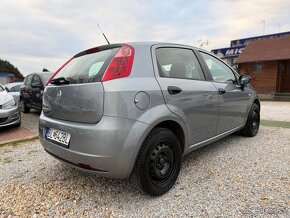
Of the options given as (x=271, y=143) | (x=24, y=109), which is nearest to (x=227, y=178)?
(x=271, y=143)

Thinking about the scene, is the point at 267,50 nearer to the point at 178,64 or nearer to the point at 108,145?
the point at 178,64

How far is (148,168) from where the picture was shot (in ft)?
8.15

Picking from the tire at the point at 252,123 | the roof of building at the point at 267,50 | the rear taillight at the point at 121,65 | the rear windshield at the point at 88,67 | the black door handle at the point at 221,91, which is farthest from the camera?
the roof of building at the point at 267,50

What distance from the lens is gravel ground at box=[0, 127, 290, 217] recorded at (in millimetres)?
2396

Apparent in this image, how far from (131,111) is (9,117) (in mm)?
4757

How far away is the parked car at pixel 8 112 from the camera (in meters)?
5.81

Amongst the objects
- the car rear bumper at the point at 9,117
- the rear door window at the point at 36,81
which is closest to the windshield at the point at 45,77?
the rear door window at the point at 36,81

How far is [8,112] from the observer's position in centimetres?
587

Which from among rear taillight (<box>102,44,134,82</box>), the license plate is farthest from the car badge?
rear taillight (<box>102,44,134,82</box>)

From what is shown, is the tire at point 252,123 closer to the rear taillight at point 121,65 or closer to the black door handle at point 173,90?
the black door handle at point 173,90

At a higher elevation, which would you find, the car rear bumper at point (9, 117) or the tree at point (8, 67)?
the tree at point (8, 67)

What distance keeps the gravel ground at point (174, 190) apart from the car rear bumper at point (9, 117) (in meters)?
2.18

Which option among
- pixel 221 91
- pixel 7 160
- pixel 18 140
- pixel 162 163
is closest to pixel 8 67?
pixel 18 140

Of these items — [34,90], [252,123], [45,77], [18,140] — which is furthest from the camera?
[34,90]
